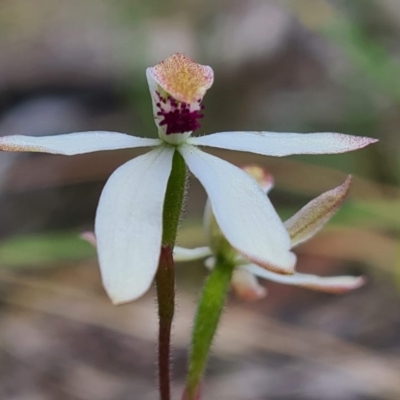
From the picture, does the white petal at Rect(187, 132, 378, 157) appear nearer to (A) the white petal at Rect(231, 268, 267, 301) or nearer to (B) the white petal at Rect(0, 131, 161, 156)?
(B) the white petal at Rect(0, 131, 161, 156)

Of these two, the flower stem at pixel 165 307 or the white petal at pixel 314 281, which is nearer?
the flower stem at pixel 165 307

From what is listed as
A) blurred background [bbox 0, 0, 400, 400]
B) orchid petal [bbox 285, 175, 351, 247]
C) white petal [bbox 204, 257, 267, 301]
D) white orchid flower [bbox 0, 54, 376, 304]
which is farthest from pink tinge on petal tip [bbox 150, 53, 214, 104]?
blurred background [bbox 0, 0, 400, 400]

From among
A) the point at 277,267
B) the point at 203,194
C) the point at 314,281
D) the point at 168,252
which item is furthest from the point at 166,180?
the point at 203,194

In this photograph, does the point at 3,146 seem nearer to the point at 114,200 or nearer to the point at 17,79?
the point at 114,200

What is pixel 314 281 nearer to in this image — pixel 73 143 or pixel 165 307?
pixel 165 307

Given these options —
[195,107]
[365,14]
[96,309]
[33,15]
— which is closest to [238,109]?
[365,14]

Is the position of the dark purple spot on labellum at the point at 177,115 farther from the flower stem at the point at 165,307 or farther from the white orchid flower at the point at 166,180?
the flower stem at the point at 165,307

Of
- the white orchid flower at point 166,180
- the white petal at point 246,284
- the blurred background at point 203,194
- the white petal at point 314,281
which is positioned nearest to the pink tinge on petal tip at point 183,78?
the white orchid flower at point 166,180

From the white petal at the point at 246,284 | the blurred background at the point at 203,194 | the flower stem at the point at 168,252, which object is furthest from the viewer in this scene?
the blurred background at the point at 203,194
